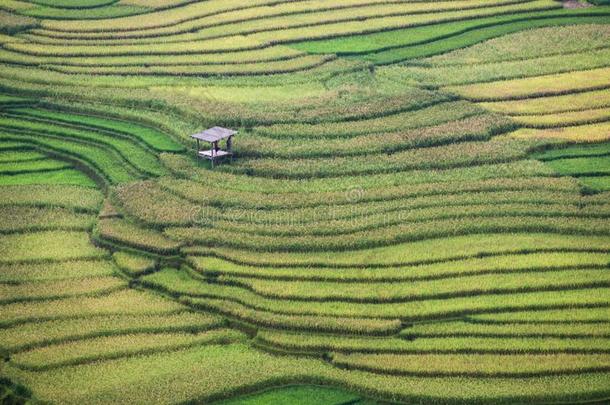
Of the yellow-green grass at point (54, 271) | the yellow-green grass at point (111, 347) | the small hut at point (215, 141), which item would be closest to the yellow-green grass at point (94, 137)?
the small hut at point (215, 141)

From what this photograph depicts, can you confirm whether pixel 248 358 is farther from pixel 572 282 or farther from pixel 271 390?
pixel 572 282

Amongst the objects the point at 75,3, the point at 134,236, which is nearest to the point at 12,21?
the point at 75,3

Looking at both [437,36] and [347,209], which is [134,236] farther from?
[437,36]

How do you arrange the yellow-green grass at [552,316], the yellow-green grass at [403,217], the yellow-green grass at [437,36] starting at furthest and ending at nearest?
the yellow-green grass at [437,36], the yellow-green grass at [403,217], the yellow-green grass at [552,316]

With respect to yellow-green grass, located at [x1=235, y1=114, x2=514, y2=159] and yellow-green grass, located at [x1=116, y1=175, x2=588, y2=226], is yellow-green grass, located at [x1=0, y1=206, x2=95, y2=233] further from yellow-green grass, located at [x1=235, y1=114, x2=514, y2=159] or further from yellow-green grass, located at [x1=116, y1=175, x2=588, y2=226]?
yellow-green grass, located at [x1=235, y1=114, x2=514, y2=159]

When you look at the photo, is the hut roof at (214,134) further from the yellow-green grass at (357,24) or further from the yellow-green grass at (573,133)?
the yellow-green grass at (357,24)
